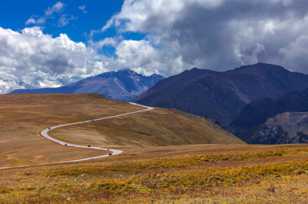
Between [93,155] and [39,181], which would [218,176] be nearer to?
[39,181]

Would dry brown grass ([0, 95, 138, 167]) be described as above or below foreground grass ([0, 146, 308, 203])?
above

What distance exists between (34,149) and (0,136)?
44986mm

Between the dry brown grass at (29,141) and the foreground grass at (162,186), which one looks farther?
the dry brown grass at (29,141)

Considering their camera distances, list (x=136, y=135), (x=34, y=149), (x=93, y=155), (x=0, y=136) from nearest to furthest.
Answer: (x=93, y=155)
(x=34, y=149)
(x=0, y=136)
(x=136, y=135)

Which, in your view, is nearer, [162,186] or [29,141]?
[162,186]

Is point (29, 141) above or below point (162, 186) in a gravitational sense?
above

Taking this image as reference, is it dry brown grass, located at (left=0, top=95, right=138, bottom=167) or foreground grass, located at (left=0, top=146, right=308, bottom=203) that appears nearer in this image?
foreground grass, located at (left=0, top=146, right=308, bottom=203)

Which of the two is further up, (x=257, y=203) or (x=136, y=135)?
(x=136, y=135)

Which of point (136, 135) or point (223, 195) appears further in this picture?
point (136, 135)

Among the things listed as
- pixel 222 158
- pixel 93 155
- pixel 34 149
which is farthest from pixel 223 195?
pixel 34 149

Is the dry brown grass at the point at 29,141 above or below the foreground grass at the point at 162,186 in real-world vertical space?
above

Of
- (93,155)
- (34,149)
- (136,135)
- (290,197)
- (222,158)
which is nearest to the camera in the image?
(290,197)

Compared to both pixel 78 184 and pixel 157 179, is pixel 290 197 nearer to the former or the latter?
pixel 157 179

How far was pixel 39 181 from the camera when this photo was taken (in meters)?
37.8
